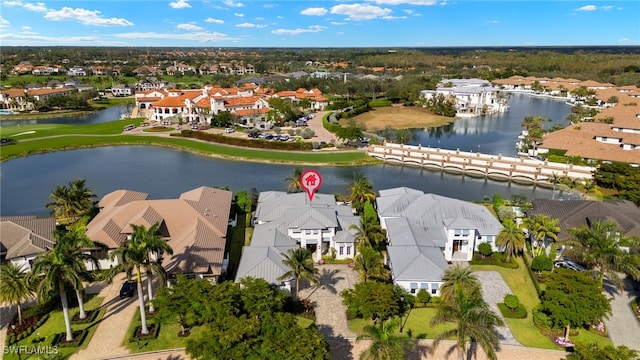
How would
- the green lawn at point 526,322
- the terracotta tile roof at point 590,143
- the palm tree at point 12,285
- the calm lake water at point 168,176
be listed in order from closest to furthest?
the palm tree at point 12,285, the green lawn at point 526,322, the calm lake water at point 168,176, the terracotta tile roof at point 590,143

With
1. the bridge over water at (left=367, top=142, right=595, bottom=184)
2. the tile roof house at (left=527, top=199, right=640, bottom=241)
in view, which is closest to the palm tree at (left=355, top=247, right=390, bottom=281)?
the tile roof house at (left=527, top=199, right=640, bottom=241)

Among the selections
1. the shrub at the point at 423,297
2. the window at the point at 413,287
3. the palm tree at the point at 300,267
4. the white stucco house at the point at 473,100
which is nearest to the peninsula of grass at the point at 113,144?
the window at the point at 413,287

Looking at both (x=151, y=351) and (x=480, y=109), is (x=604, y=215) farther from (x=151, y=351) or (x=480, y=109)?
(x=480, y=109)

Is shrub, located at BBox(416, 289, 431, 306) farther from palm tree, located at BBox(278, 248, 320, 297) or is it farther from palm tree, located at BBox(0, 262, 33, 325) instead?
palm tree, located at BBox(0, 262, 33, 325)

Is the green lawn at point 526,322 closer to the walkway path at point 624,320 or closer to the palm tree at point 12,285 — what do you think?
the walkway path at point 624,320

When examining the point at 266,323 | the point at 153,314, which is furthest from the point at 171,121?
the point at 266,323

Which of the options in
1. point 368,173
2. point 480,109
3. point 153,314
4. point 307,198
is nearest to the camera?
point 153,314
